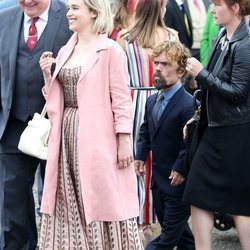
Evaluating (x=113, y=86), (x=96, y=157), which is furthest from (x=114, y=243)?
(x=113, y=86)

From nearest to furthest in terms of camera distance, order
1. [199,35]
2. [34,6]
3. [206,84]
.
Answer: [206,84], [34,6], [199,35]

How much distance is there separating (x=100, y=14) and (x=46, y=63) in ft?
1.59

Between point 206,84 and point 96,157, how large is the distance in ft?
2.70

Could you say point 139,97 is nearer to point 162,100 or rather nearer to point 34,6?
point 162,100

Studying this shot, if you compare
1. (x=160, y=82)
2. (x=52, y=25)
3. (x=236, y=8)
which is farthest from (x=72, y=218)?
(x=236, y=8)

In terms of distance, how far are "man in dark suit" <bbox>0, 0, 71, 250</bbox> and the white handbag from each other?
336 mm

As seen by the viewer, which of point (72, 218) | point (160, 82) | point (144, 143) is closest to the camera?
point (72, 218)

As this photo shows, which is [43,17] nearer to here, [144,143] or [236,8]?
[144,143]

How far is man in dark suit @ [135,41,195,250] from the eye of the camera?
6.14 meters

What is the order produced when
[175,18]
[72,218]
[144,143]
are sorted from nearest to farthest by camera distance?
1. [72,218]
2. [144,143]
3. [175,18]

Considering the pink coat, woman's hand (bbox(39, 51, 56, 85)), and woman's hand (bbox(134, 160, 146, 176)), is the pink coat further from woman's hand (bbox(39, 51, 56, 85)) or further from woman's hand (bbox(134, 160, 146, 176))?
woman's hand (bbox(134, 160, 146, 176))

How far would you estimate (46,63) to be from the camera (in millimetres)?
5879

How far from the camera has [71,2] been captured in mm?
5754

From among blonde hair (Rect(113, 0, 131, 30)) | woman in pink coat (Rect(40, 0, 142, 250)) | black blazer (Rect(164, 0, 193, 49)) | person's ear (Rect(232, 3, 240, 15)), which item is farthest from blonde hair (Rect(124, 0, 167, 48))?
black blazer (Rect(164, 0, 193, 49))
